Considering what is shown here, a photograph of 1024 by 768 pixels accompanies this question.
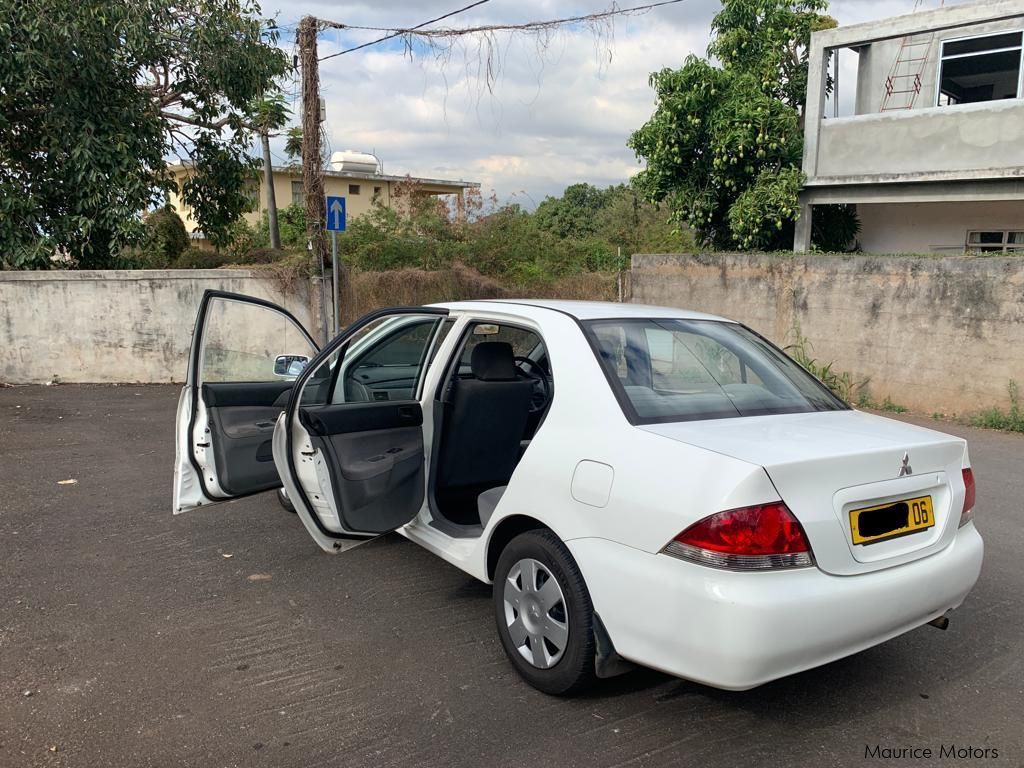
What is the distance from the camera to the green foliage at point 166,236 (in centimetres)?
1388

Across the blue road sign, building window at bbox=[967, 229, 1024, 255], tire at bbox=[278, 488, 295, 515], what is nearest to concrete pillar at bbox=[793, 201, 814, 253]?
building window at bbox=[967, 229, 1024, 255]

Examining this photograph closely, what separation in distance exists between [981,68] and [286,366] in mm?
13885

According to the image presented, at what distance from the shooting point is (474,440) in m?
4.05

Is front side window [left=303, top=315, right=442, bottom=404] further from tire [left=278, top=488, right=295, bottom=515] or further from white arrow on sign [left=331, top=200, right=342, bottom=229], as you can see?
white arrow on sign [left=331, top=200, right=342, bottom=229]

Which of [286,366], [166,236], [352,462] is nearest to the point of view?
[352,462]

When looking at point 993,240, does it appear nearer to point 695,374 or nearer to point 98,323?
point 695,374

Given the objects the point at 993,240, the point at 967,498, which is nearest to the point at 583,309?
the point at 967,498

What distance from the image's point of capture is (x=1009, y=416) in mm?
8805

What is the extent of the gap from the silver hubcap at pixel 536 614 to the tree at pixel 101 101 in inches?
416

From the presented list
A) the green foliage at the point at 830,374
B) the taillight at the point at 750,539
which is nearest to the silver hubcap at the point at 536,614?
the taillight at the point at 750,539

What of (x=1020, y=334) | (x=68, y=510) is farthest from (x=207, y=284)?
(x=1020, y=334)

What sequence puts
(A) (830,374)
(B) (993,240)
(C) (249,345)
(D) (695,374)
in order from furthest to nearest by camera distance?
(B) (993,240), (A) (830,374), (C) (249,345), (D) (695,374)

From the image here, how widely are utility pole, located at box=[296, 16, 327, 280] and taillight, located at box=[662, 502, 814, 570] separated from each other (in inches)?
419

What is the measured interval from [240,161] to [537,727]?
12.9 m
